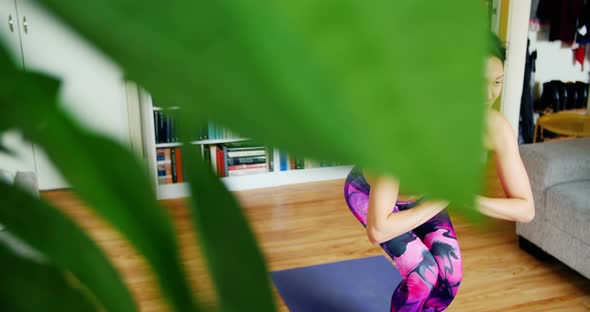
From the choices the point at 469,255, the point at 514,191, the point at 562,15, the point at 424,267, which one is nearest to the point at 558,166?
the point at 469,255

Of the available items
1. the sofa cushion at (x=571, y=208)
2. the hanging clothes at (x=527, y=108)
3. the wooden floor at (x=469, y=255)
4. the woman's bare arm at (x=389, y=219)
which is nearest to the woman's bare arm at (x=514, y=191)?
the wooden floor at (x=469, y=255)

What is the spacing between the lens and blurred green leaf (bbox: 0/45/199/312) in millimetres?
70

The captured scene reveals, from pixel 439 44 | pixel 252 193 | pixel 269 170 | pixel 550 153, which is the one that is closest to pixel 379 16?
pixel 439 44

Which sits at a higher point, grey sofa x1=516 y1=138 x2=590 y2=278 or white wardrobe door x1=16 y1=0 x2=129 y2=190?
white wardrobe door x1=16 y1=0 x2=129 y2=190

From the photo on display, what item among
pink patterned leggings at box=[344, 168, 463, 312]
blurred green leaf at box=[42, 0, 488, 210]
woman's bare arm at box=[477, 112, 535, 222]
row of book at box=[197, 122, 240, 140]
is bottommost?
pink patterned leggings at box=[344, 168, 463, 312]

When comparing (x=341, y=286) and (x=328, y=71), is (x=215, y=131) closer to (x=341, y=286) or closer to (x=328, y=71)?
(x=328, y=71)

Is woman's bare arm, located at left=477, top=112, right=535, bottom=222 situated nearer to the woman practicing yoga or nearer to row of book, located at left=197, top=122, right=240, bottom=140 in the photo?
A: the woman practicing yoga

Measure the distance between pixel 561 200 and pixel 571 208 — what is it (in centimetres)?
7

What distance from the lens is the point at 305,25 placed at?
0.05 m

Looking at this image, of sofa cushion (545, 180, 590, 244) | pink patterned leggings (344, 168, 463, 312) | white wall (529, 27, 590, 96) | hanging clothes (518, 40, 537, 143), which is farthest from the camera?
white wall (529, 27, 590, 96)

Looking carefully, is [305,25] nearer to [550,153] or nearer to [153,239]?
[153,239]

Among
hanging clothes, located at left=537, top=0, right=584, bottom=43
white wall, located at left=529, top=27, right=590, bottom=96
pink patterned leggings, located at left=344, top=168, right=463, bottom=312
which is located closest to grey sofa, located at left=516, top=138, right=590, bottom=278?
pink patterned leggings, located at left=344, top=168, right=463, bottom=312

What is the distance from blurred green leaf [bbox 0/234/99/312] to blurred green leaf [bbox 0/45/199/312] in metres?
0.02

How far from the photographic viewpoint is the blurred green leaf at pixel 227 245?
2.7 inches
